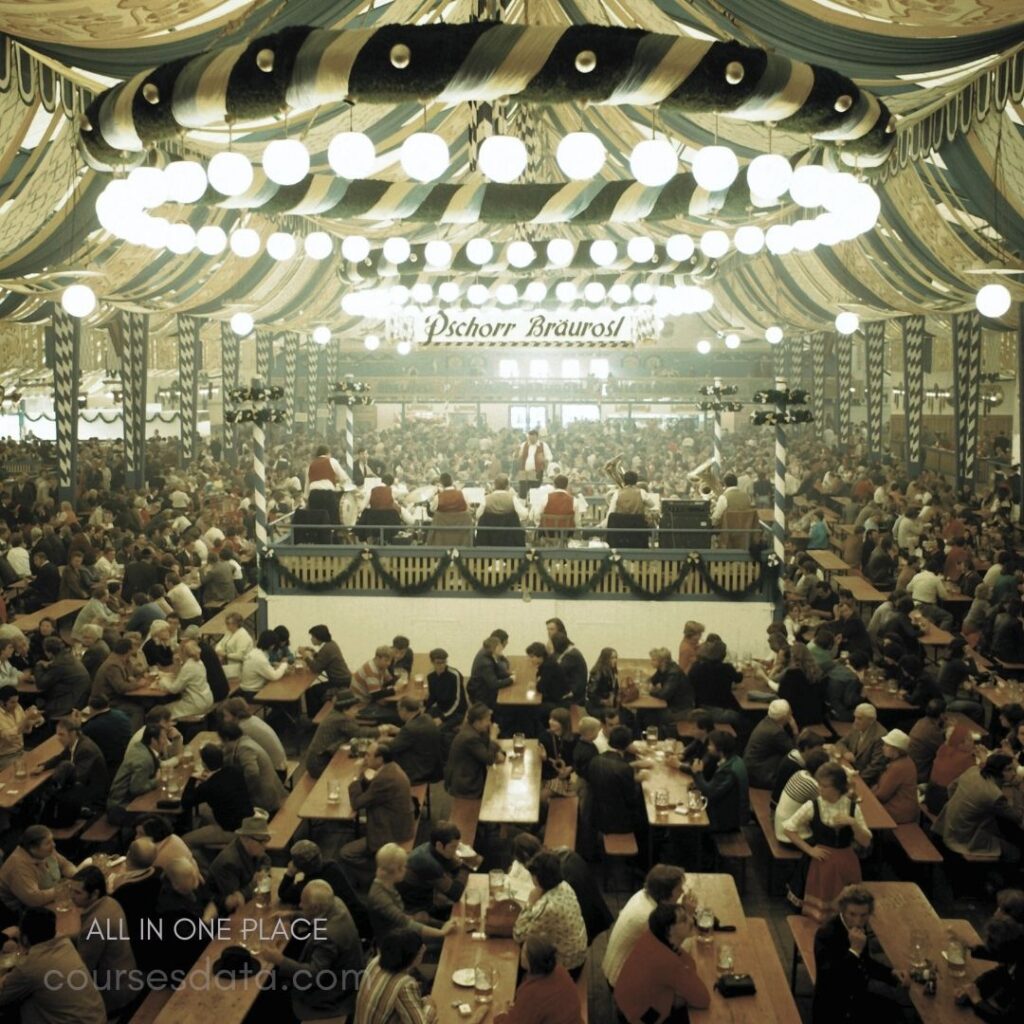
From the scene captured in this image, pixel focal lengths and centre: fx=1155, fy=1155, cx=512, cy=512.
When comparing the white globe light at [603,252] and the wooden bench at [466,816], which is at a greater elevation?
the white globe light at [603,252]

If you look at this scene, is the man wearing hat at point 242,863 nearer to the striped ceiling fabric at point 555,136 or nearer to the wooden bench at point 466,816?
the wooden bench at point 466,816

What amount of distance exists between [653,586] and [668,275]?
16.0 ft

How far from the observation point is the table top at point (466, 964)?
4695mm

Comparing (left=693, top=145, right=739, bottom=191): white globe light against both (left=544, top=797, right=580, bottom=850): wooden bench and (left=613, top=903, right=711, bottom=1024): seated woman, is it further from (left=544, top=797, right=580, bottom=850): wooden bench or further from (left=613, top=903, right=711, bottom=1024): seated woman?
(left=544, top=797, right=580, bottom=850): wooden bench

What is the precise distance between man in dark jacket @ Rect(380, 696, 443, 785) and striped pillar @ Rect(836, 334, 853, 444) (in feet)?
64.6

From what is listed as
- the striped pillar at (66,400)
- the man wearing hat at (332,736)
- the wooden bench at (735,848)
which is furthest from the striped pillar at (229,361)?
the wooden bench at (735,848)

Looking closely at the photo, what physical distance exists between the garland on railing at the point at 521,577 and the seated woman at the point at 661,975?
20.7 ft

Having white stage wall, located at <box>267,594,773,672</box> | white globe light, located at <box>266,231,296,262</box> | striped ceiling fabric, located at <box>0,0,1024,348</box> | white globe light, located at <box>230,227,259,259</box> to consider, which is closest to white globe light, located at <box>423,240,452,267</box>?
striped ceiling fabric, located at <box>0,0,1024,348</box>

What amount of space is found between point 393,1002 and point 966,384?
16.0 m

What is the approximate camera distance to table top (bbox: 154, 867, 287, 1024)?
4.59 meters

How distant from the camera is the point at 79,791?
683cm

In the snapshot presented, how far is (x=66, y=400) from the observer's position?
16.7 m

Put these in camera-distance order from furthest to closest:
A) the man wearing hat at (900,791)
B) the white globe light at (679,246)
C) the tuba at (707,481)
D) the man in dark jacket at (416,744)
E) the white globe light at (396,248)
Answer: the tuba at (707,481), the white globe light at (396,248), the white globe light at (679,246), the man in dark jacket at (416,744), the man wearing hat at (900,791)

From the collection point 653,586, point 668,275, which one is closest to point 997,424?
point 668,275
